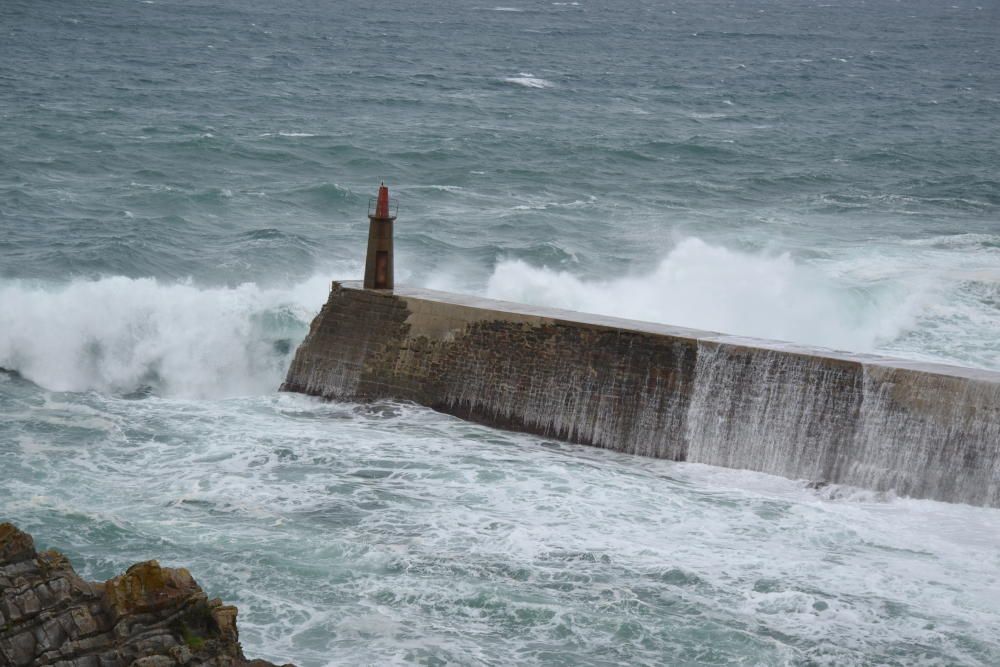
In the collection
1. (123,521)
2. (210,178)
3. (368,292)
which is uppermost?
(210,178)

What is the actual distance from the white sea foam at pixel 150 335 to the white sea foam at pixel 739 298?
3.68 m

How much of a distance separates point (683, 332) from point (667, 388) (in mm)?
689

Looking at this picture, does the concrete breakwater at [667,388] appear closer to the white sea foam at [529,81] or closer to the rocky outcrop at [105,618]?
the rocky outcrop at [105,618]

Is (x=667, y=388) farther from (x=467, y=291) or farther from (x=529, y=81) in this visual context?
(x=529, y=81)

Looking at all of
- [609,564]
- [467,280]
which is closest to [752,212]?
[467,280]

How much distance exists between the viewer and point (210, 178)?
2750 centimetres

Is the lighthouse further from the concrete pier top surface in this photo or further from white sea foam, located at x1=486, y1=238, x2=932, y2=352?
white sea foam, located at x1=486, y1=238, x2=932, y2=352

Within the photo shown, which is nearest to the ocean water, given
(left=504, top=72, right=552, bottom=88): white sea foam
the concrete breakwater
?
the concrete breakwater

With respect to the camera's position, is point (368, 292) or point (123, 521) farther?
point (368, 292)

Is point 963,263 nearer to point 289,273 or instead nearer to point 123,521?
point 289,273

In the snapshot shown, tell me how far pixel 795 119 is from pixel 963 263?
19.1 meters

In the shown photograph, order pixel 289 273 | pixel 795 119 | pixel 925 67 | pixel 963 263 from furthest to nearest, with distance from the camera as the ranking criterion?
pixel 925 67 → pixel 795 119 → pixel 963 263 → pixel 289 273

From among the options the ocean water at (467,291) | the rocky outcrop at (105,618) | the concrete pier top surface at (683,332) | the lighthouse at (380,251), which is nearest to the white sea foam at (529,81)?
the ocean water at (467,291)

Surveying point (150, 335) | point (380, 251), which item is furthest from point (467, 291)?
point (150, 335)
